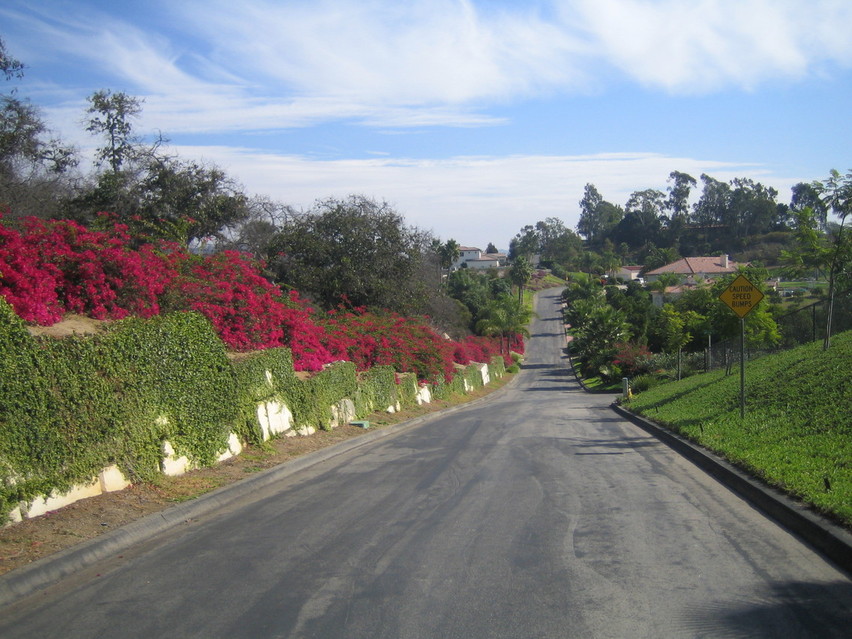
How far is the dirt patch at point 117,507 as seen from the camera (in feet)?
22.7

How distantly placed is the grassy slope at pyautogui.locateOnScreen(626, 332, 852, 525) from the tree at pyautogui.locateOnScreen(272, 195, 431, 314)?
16.0 metres

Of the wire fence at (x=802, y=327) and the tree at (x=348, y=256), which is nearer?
the wire fence at (x=802, y=327)

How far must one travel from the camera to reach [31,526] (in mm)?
7395

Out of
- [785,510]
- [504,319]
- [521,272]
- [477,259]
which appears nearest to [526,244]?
[477,259]

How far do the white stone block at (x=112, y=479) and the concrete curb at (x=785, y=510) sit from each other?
7.84m

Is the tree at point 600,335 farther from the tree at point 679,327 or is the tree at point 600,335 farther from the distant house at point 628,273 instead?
the distant house at point 628,273

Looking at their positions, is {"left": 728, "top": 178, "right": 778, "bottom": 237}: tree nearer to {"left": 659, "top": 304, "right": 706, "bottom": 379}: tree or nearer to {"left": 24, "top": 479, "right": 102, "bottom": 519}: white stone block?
{"left": 659, "top": 304, "right": 706, "bottom": 379}: tree

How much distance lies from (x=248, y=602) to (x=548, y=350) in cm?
8408

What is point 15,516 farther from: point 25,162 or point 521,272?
point 521,272

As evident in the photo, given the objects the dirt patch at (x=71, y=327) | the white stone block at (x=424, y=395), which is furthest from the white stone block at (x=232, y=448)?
the white stone block at (x=424, y=395)

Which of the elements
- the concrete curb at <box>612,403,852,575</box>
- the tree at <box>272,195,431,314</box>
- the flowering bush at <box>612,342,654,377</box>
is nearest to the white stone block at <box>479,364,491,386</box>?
the flowering bush at <box>612,342,654,377</box>

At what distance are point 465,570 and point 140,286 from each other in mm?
7734

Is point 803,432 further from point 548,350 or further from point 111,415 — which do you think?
point 548,350

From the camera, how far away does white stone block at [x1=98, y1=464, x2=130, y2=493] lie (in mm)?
8773
